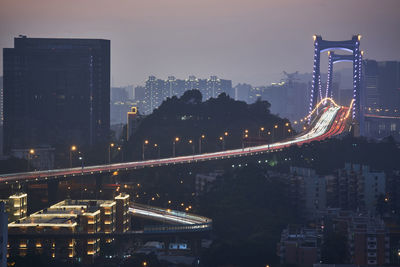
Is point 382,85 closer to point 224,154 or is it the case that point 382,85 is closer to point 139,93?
point 139,93

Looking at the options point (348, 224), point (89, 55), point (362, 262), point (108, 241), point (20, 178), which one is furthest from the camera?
point (89, 55)

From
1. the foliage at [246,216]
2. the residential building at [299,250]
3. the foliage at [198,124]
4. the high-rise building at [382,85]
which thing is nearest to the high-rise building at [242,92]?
the high-rise building at [382,85]

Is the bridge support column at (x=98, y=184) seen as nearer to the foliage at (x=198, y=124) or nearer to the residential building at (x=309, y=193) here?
the residential building at (x=309, y=193)

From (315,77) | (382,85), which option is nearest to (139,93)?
(382,85)

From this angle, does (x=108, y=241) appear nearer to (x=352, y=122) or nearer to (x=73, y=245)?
(x=73, y=245)

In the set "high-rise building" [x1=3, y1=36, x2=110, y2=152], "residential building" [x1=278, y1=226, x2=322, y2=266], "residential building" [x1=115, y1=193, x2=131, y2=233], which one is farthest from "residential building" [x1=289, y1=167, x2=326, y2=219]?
"high-rise building" [x1=3, y1=36, x2=110, y2=152]

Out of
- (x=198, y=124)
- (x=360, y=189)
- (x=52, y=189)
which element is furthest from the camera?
(x=198, y=124)

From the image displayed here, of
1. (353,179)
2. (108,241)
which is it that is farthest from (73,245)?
(353,179)

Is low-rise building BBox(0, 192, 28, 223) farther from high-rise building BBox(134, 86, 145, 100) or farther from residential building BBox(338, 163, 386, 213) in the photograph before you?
high-rise building BBox(134, 86, 145, 100)
